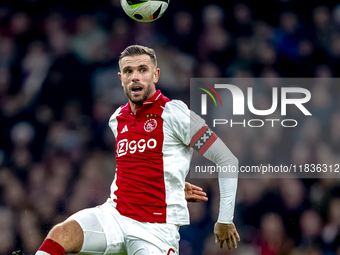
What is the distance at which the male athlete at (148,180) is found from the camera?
235 cm

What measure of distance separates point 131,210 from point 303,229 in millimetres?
2421

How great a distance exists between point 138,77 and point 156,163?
0.59m

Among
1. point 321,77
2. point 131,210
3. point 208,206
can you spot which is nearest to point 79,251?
point 131,210

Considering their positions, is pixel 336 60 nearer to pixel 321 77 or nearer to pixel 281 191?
pixel 321 77

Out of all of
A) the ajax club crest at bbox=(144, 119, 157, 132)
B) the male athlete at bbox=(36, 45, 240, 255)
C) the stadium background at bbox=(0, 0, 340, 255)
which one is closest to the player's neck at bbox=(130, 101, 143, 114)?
the male athlete at bbox=(36, 45, 240, 255)

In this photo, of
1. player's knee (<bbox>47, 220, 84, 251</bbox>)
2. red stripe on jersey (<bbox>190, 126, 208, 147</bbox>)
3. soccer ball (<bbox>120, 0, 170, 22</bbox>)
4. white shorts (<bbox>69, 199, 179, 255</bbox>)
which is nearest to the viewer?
player's knee (<bbox>47, 220, 84, 251</bbox>)

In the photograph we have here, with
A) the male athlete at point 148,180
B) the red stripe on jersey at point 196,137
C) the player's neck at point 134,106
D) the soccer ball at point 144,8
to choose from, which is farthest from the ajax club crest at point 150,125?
the soccer ball at point 144,8

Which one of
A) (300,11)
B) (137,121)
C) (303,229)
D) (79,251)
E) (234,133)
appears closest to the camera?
(79,251)

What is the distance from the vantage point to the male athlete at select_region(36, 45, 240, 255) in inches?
92.6

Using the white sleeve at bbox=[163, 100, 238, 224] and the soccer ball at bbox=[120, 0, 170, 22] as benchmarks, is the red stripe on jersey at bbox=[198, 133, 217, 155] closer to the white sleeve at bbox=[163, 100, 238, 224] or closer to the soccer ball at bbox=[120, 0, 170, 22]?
the white sleeve at bbox=[163, 100, 238, 224]

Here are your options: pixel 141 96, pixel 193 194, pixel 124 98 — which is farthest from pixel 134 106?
pixel 124 98

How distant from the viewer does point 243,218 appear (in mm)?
4207

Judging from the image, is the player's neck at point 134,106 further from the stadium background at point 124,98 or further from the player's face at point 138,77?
the stadium background at point 124,98

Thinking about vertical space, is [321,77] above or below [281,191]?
above
